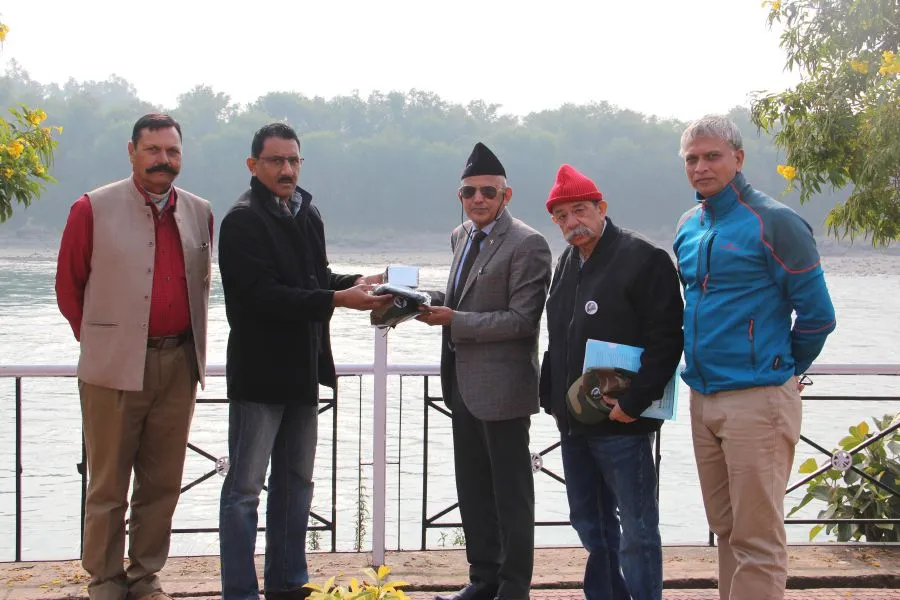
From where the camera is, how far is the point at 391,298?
12.6 ft

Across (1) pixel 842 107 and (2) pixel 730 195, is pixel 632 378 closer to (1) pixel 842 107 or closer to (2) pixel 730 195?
(2) pixel 730 195

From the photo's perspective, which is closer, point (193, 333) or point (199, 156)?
point (193, 333)

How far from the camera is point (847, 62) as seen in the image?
22.5 feet

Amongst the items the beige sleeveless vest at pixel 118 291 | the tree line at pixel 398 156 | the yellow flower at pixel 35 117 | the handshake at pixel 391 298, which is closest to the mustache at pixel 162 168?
the beige sleeveless vest at pixel 118 291

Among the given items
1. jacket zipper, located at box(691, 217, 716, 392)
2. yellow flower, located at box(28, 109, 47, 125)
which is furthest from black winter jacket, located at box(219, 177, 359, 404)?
yellow flower, located at box(28, 109, 47, 125)

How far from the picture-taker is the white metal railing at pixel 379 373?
450 cm

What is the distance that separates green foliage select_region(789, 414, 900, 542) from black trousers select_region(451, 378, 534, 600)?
2.08 m

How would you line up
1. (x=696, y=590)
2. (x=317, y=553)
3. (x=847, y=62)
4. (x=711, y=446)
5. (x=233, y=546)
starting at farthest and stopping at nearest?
(x=847, y=62) < (x=317, y=553) < (x=696, y=590) < (x=233, y=546) < (x=711, y=446)

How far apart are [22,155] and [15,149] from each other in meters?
0.12

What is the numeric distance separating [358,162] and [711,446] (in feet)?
163

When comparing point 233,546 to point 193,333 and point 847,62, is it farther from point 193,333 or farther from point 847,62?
point 847,62

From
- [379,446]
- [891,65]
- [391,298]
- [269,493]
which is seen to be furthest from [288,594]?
[891,65]

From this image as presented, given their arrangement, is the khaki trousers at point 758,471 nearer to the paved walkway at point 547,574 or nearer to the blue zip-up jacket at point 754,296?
the blue zip-up jacket at point 754,296

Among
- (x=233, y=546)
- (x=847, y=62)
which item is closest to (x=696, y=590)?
(x=233, y=546)
